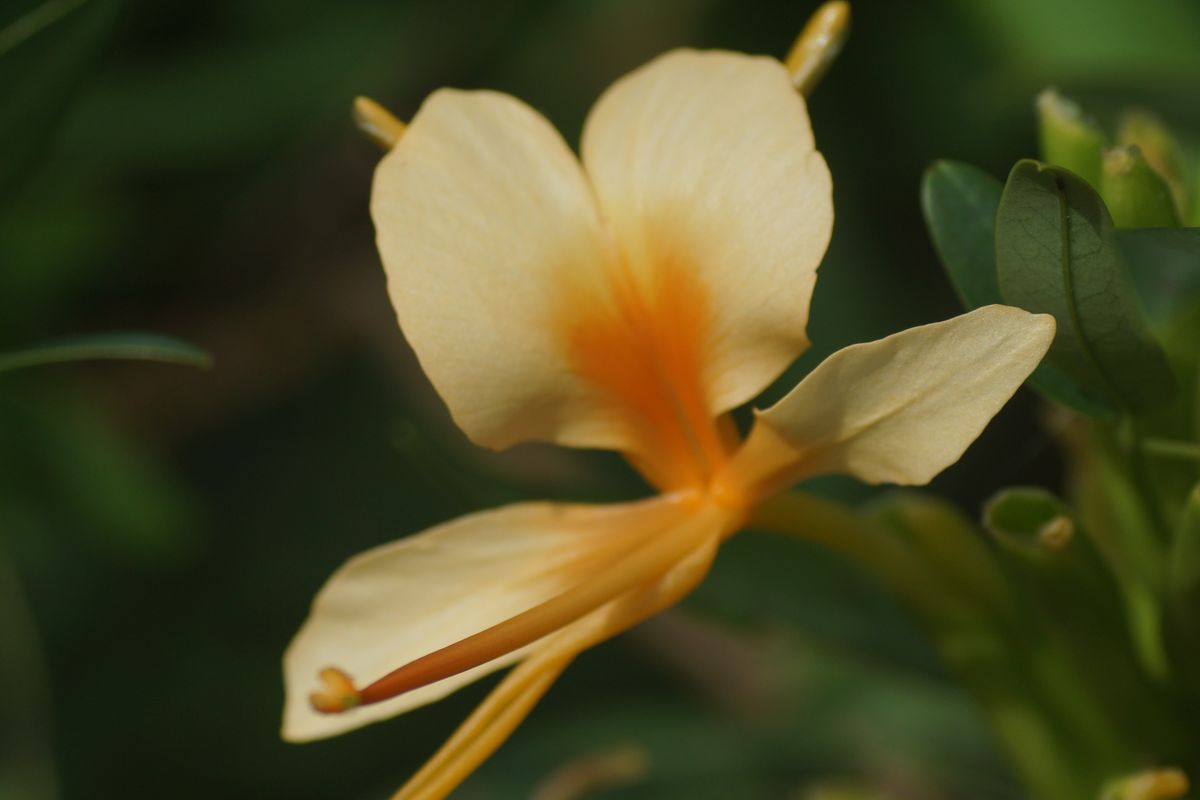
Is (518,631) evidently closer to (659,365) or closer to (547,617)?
(547,617)

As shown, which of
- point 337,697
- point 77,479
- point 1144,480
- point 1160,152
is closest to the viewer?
point 337,697

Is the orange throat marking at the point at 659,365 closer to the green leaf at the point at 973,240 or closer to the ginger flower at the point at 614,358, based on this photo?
the ginger flower at the point at 614,358

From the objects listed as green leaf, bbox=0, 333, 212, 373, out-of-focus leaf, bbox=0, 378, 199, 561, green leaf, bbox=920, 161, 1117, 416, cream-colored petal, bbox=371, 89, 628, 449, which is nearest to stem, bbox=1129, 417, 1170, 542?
green leaf, bbox=920, 161, 1117, 416

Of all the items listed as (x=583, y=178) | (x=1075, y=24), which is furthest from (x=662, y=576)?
(x=1075, y=24)

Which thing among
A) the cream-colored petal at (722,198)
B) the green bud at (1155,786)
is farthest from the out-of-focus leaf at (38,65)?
the green bud at (1155,786)

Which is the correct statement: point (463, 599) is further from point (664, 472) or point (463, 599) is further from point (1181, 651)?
point (1181, 651)

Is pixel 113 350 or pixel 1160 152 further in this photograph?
pixel 1160 152

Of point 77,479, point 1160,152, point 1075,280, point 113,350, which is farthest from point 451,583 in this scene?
point 77,479
